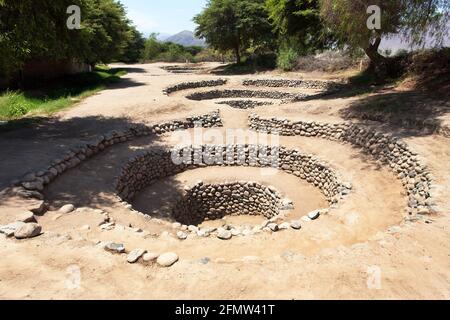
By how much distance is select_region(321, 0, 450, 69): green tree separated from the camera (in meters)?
12.0

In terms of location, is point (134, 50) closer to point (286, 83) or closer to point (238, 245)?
point (286, 83)

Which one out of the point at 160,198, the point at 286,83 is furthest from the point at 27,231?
the point at 286,83

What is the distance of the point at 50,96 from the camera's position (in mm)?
19578

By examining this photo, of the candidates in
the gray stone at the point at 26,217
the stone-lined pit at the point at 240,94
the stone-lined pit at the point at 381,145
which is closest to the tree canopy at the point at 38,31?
the gray stone at the point at 26,217

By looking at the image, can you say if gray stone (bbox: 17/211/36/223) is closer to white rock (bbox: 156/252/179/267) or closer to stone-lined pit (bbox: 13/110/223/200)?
stone-lined pit (bbox: 13/110/223/200)

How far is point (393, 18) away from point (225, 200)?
10323 millimetres

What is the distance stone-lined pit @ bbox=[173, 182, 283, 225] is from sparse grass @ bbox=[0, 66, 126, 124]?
801 centimetres

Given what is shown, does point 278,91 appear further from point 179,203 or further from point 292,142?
point 179,203

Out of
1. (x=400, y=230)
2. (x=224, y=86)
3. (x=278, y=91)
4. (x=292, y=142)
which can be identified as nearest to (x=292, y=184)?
(x=292, y=142)

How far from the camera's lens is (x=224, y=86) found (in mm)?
26547

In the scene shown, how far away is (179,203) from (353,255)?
7048mm

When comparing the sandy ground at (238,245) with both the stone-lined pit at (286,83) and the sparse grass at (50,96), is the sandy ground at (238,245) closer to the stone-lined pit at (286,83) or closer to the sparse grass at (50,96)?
the sparse grass at (50,96)

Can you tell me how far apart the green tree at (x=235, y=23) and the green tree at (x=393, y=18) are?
18755 mm
